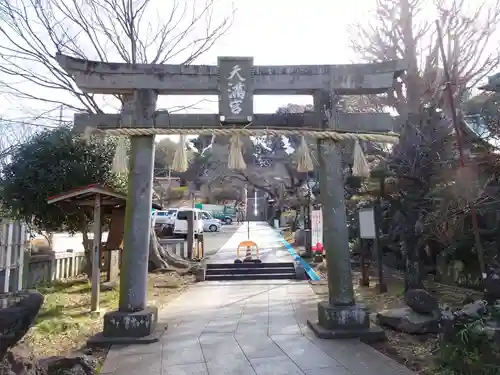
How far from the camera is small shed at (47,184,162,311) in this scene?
756 centimetres

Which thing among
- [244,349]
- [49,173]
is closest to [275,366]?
[244,349]

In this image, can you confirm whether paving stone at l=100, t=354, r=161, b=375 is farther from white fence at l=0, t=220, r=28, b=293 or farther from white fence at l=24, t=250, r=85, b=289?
white fence at l=24, t=250, r=85, b=289

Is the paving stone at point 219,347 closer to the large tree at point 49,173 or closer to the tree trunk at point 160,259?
the large tree at point 49,173

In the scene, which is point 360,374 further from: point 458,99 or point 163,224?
point 163,224

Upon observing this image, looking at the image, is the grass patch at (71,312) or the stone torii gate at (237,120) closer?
the grass patch at (71,312)

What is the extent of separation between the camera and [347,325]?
566cm

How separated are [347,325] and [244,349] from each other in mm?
1655

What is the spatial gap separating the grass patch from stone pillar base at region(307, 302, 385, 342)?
3.70 meters

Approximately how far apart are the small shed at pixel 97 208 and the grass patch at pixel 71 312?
2.11ft

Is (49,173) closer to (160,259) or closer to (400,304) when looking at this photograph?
(160,259)

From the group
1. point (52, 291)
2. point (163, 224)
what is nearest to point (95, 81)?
point (52, 291)

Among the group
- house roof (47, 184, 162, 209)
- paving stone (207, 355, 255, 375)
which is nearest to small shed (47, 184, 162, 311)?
house roof (47, 184, 162, 209)

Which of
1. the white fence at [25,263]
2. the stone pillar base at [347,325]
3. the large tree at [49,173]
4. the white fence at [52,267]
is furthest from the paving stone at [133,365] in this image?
the white fence at [52,267]

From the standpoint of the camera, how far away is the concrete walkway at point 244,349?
441 cm
